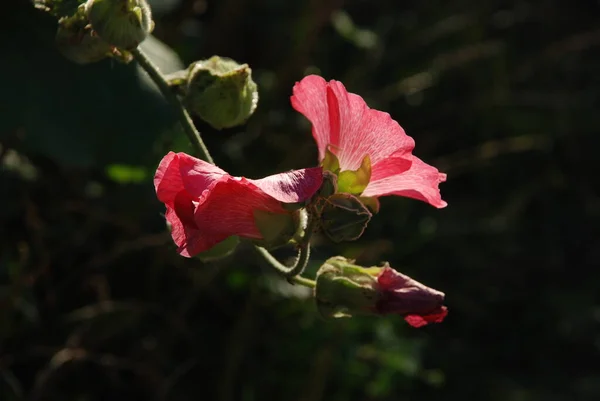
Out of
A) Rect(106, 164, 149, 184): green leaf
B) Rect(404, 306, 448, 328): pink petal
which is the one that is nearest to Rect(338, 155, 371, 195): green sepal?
Rect(404, 306, 448, 328): pink petal

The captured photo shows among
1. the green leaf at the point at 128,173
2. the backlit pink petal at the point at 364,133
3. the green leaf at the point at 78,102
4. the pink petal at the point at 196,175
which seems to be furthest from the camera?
the green leaf at the point at 128,173

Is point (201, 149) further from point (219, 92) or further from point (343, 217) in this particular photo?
point (343, 217)

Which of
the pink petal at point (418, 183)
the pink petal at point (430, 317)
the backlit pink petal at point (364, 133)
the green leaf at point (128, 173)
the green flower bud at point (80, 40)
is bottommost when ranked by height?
the green leaf at point (128, 173)

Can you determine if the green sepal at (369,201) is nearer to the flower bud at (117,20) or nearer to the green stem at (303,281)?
the green stem at (303,281)

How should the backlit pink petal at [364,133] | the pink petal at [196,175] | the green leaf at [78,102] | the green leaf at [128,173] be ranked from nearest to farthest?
the pink petal at [196,175] → the backlit pink petal at [364,133] → the green leaf at [78,102] → the green leaf at [128,173]

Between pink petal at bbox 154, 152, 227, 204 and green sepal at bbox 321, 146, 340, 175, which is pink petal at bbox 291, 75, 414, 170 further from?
pink petal at bbox 154, 152, 227, 204

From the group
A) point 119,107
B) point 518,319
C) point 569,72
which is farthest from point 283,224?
point 569,72

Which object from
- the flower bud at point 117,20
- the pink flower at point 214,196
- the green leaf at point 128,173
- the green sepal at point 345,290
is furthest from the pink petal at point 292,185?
the green leaf at point 128,173

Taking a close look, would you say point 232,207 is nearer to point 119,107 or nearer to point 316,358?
point 119,107
